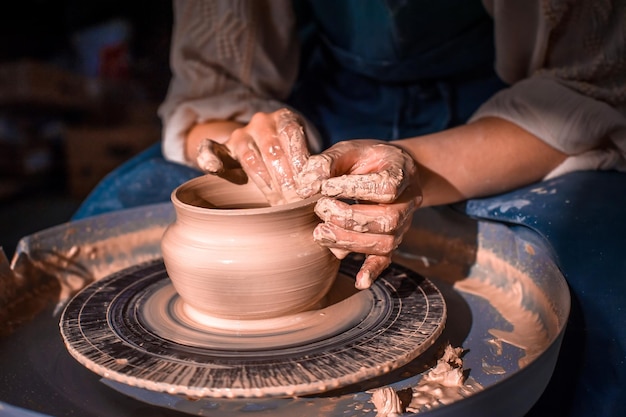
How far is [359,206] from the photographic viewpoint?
885 millimetres

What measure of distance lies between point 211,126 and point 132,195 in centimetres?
24

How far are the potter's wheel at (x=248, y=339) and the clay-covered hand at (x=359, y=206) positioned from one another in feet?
0.27

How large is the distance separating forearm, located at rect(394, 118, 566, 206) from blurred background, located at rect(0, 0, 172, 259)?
9.39ft

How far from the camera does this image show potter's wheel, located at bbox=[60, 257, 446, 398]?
2.52ft

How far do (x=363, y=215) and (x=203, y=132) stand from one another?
28.8 inches

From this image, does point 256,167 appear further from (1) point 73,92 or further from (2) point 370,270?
(1) point 73,92

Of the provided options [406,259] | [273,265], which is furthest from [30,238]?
[406,259]

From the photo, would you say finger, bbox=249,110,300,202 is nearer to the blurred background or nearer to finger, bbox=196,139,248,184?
finger, bbox=196,139,248,184

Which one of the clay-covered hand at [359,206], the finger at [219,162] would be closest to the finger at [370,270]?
the clay-covered hand at [359,206]

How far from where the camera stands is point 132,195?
1466 millimetres

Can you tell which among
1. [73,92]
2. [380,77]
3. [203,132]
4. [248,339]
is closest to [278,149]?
[248,339]

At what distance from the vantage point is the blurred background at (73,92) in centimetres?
392

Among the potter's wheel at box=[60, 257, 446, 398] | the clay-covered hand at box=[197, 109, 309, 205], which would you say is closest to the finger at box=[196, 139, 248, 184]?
the clay-covered hand at box=[197, 109, 309, 205]

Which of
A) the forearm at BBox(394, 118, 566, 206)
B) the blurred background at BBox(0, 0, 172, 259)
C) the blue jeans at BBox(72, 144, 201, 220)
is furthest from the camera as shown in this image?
the blurred background at BBox(0, 0, 172, 259)
